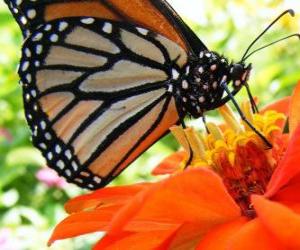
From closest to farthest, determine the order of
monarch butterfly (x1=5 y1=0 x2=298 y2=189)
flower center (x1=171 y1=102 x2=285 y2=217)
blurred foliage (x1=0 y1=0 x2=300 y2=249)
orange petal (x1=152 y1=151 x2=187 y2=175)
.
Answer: flower center (x1=171 y1=102 x2=285 y2=217)
orange petal (x1=152 y1=151 x2=187 y2=175)
monarch butterfly (x1=5 y1=0 x2=298 y2=189)
blurred foliage (x1=0 y1=0 x2=300 y2=249)

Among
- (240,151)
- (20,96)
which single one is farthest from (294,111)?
(20,96)

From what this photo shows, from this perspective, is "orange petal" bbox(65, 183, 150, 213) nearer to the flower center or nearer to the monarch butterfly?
the flower center

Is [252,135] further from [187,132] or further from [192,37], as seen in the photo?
[192,37]

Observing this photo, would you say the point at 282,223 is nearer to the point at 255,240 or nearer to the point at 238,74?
the point at 255,240

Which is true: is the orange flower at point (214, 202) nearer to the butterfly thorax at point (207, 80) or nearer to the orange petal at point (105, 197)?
the orange petal at point (105, 197)

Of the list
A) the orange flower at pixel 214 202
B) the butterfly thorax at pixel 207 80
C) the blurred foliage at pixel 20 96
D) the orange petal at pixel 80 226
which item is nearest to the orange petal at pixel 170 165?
the orange flower at pixel 214 202

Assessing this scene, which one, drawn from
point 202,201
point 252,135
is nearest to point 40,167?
point 252,135

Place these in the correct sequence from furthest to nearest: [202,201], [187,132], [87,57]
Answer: [87,57] < [187,132] < [202,201]

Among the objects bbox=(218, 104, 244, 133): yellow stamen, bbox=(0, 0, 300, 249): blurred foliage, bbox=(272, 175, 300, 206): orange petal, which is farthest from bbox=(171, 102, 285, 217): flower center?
bbox=(0, 0, 300, 249): blurred foliage
